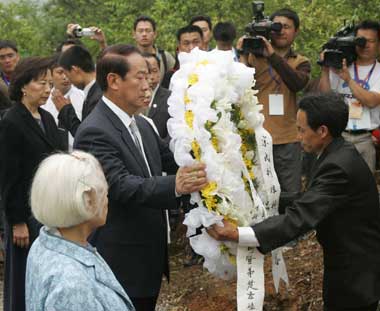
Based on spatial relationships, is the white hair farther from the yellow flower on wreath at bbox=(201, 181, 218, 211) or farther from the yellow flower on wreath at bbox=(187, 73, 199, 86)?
the yellow flower on wreath at bbox=(187, 73, 199, 86)

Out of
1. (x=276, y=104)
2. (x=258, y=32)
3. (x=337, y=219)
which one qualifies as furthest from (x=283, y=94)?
(x=337, y=219)

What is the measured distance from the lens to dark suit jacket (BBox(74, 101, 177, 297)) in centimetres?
403

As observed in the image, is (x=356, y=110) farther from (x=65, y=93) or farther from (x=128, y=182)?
(x=128, y=182)

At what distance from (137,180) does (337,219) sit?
1.08 m

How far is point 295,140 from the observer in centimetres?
704

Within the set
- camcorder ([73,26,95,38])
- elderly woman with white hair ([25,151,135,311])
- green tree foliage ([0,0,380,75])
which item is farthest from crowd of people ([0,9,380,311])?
green tree foliage ([0,0,380,75])

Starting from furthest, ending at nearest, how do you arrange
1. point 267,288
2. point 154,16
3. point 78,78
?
point 154,16 → point 78,78 → point 267,288

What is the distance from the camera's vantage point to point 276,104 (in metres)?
6.93

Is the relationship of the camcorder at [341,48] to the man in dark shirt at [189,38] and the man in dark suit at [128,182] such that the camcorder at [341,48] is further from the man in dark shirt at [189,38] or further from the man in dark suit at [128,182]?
the man in dark suit at [128,182]

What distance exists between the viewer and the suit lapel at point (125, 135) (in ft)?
14.0

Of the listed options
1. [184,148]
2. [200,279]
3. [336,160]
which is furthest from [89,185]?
[200,279]

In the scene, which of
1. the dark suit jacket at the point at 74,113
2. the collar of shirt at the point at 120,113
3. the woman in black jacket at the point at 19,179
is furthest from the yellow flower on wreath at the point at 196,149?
the dark suit jacket at the point at 74,113

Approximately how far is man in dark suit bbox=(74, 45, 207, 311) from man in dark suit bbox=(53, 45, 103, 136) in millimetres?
1867

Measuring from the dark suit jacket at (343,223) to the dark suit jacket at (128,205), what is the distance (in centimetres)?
60
